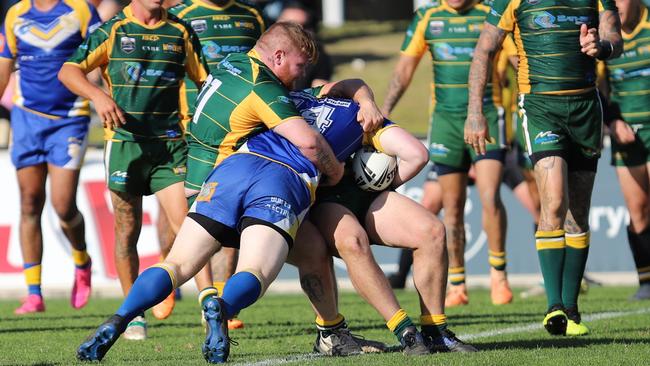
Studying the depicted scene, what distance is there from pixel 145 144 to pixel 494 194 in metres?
3.79

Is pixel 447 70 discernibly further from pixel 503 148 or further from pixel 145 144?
pixel 145 144

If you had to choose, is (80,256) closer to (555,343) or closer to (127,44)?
(127,44)

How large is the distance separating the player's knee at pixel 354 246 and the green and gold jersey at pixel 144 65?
7.86ft

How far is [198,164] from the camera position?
7645 mm

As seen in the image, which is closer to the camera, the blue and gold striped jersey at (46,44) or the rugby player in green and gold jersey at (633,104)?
the blue and gold striped jersey at (46,44)

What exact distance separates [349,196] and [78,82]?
2176 mm

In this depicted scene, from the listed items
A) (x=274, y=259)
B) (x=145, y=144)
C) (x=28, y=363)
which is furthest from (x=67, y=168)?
(x=274, y=259)

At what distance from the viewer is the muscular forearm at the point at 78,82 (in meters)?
8.09

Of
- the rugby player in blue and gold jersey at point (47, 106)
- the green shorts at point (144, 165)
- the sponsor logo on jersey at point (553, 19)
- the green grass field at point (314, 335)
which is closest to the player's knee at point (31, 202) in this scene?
the rugby player in blue and gold jersey at point (47, 106)

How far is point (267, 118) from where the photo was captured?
259 inches

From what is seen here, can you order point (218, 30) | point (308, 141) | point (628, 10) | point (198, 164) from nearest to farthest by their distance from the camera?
point (308, 141), point (198, 164), point (218, 30), point (628, 10)

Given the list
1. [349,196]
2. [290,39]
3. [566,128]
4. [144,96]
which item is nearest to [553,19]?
[566,128]

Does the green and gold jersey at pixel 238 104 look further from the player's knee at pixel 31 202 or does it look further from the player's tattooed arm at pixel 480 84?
the player's knee at pixel 31 202

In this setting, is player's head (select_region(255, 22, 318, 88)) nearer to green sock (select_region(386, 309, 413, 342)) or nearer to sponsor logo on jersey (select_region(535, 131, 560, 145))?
green sock (select_region(386, 309, 413, 342))
